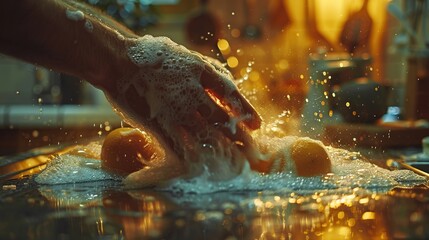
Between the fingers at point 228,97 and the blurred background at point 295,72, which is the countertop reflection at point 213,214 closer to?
Answer: the fingers at point 228,97

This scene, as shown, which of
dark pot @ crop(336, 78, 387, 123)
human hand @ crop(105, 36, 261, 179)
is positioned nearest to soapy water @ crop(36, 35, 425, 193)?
human hand @ crop(105, 36, 261, 179)

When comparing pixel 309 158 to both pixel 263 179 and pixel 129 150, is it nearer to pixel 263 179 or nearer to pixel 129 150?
pixel 263 179

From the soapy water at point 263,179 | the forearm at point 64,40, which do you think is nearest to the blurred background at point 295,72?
the soapy water at point 263,179

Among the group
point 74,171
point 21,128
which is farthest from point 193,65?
point 21,128

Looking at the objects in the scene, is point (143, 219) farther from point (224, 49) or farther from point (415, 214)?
point (224, 49)

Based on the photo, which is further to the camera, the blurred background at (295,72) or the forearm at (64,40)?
the blurred background at (295,72)
